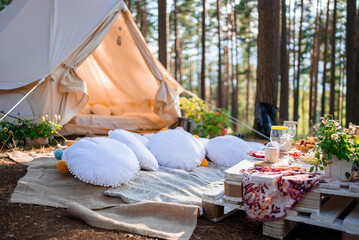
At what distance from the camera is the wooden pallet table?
192 cm

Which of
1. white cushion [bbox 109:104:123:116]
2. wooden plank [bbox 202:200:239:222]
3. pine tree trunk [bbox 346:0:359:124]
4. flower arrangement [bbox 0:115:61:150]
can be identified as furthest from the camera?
white cushion [bbox 109:104:123:116]

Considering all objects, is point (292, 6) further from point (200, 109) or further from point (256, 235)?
point (256, 235)

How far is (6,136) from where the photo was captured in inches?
170

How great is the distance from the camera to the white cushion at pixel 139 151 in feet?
9.94

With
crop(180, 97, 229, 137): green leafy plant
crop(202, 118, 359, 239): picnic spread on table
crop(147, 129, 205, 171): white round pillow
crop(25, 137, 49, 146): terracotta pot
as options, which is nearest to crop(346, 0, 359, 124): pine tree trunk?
crop(180, 97, 229, 137): green leafy plant

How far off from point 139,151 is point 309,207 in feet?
5.14

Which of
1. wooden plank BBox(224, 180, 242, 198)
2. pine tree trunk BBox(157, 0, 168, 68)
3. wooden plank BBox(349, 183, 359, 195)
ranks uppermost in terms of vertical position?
pine tree trunk BBox(157, 0, 168, 68)

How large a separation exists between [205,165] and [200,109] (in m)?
2.78

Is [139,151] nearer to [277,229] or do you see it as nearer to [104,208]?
[104,208]

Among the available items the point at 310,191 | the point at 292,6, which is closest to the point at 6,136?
the point at 310,191

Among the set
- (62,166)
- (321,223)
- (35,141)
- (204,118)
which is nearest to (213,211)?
(321,223)

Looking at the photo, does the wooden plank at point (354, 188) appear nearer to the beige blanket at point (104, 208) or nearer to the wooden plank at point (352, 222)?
the wooden plank at point (352, 222)

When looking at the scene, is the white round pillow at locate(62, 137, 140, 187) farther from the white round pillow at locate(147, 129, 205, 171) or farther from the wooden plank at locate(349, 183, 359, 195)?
the wooden plank at locate(349, 183, 359, 195)

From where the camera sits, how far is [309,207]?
2008 mm
